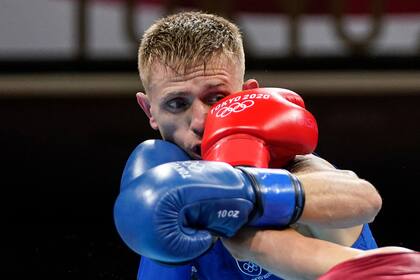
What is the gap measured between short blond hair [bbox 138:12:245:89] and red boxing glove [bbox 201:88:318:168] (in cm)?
18

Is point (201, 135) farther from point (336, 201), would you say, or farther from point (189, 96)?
point (336, 201)

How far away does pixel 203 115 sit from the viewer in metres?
2.18

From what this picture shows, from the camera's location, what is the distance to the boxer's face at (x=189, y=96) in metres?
2.20

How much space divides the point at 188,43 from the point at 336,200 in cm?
59

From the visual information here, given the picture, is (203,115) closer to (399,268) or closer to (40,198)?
(399,268)

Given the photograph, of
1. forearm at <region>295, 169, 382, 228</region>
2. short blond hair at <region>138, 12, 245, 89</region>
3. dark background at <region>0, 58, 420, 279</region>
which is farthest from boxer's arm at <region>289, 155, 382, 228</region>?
dark background at <region>0, 58, 420, 279</region>

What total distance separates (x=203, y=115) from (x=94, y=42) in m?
1.95

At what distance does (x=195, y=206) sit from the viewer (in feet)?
5.75

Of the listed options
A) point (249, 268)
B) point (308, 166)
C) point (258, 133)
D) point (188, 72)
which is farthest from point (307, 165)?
point (188, 72)

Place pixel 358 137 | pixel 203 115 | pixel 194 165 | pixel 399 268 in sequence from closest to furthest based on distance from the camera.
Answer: pixel 399 268 < pixel 194 165 < pixel 203 115 < pixel 358 137

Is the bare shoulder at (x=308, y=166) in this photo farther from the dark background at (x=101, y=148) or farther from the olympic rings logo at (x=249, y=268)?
the dark background at (x=101, y=148)

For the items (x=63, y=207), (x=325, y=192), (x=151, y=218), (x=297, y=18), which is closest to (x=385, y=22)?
(x=297, y=18)

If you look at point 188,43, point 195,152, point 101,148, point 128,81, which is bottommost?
point 101,148

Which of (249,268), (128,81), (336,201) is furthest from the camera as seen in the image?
(128,81)
